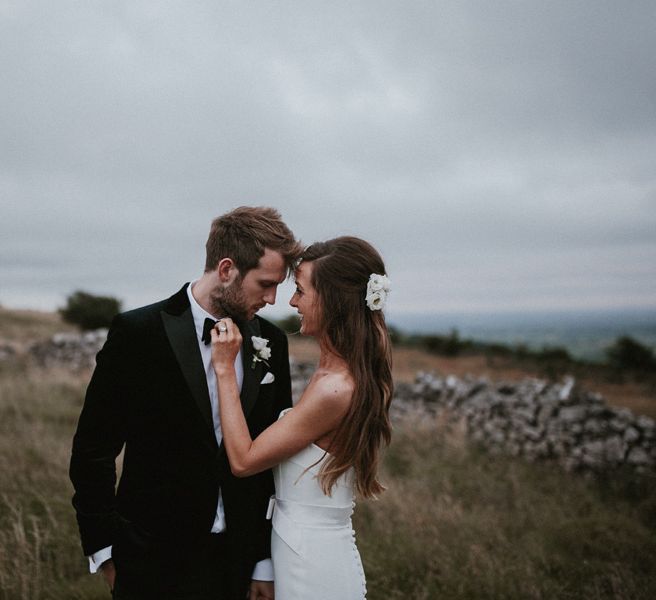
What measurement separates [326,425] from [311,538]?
1.89 ft

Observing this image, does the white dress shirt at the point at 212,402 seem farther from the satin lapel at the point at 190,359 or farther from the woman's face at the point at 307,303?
the woman's face at the point at 307,303

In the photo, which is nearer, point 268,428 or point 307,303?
point 268,428

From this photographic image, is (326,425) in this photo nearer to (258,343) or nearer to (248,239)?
(258,343)

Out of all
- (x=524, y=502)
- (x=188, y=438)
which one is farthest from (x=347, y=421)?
(x=524, y=502)

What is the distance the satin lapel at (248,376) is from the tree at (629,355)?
20746 mm

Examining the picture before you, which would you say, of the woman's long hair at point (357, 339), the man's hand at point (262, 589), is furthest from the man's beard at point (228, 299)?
the man's hand at point (262, 589)

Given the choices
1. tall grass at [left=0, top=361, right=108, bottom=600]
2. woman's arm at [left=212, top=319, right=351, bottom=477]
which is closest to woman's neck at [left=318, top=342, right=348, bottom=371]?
woman's arm at [left=212, top=319, right=351, bottom=477]

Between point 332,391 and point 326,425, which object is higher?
point 332,391

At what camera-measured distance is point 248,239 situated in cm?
267

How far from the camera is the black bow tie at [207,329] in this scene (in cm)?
255

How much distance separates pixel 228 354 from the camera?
94.7 inches

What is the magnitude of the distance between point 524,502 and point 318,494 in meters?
4.85

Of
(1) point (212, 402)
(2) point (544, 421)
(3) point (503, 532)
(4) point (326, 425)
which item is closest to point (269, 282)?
(1) point (212, 402)

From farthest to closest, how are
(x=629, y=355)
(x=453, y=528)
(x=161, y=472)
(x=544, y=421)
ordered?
(x=629, y=355) < (x=544, y=421) < (x=453, y=528) < (x=161, y=472)
